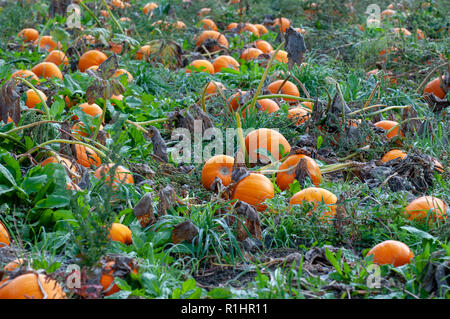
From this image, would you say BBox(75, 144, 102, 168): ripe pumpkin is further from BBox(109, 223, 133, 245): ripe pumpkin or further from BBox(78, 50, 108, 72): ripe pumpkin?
BBox(78, 50, 108, 72): ripe pumpkin

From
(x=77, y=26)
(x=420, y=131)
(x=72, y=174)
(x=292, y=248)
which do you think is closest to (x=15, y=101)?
(x=72, y=174)

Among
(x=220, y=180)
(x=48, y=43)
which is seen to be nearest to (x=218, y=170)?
(x=220, y=180)

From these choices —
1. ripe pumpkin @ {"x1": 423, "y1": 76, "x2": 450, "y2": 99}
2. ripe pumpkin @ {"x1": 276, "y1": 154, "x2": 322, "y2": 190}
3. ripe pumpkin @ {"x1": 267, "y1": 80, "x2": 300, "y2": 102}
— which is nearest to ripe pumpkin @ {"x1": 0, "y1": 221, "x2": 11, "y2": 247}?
Answer: ripe pumpkin @ {"x1": 276, "y1": 154, "x2": 322, "y2": 190}

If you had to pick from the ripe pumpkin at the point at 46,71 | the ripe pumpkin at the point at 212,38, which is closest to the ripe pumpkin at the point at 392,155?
the ripe pumpkin at the point at 46,71

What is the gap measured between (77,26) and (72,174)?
3721 mm

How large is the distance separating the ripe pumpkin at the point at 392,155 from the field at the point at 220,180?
11mm

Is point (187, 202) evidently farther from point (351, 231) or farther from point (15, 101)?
point (15, 101)

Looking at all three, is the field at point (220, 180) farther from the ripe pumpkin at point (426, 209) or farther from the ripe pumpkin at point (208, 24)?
the ripe pumpkin at point (208, 24)

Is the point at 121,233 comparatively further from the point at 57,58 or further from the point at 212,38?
the point at 212,38

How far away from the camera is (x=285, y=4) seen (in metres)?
8.99

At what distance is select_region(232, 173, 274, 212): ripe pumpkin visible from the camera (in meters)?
3.41

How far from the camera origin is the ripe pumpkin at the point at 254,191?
3408 millimetres

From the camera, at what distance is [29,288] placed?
7.54 feet
